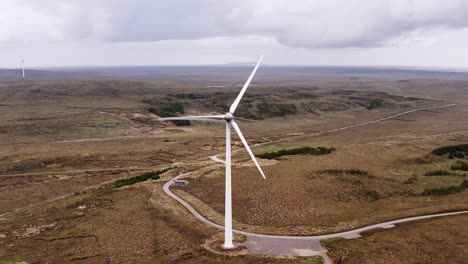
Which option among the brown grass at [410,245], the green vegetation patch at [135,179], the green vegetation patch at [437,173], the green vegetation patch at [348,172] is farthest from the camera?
the green vegetation patch at [135,179]

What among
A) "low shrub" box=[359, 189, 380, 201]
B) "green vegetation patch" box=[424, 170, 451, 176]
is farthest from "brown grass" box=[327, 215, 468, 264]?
"green vegetation patch" box=[424, 170, 451, 176]

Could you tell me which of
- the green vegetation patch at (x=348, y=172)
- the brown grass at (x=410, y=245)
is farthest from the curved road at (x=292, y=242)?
the green vegetation patch at (x=348, y=172)

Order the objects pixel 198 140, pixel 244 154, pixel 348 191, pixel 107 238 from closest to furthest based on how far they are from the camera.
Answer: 1. pixel 107 238
2. pixel 348 191
3. pixel 244 154
4. pixel 198 140

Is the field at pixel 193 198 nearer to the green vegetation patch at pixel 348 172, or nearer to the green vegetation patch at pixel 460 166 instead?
the green vegetation patch at pixel 348 172

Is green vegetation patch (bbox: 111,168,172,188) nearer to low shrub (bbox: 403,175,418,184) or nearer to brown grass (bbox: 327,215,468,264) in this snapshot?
brown grass (bbox: 327,215,468,264)

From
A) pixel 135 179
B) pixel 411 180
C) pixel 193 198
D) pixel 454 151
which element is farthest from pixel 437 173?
pixel 135 179

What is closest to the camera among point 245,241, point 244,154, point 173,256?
point 173,256

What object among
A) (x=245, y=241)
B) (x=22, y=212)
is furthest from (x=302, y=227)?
(x=22, y=212)

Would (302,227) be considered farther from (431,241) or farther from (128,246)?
(128,246)
